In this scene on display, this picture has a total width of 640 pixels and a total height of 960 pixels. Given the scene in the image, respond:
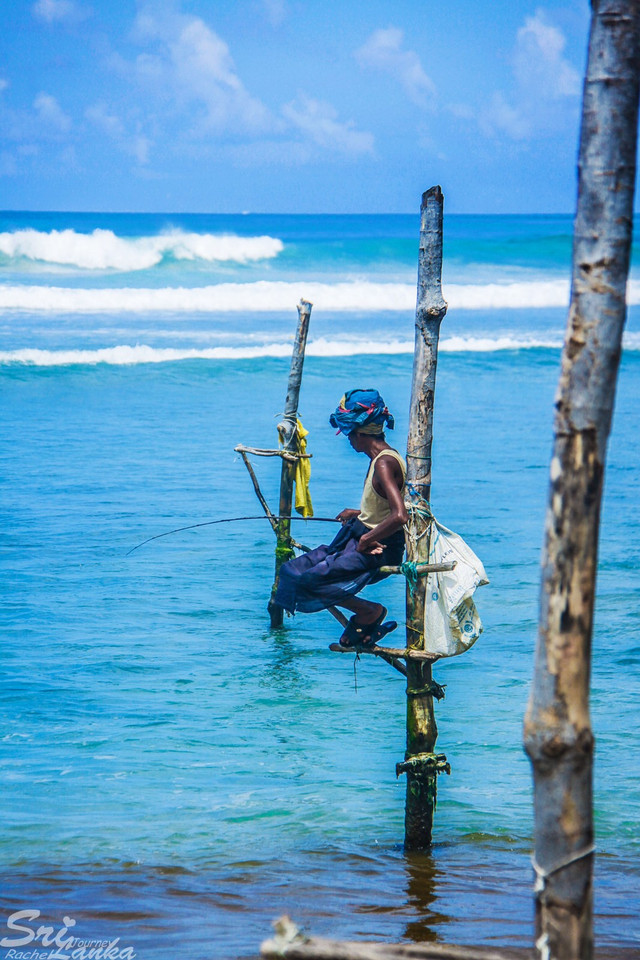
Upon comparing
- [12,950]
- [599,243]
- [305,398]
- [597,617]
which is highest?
[305,398]

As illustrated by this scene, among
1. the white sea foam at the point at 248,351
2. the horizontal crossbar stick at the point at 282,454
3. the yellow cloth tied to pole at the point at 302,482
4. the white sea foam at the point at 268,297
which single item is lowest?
the yellow cloth tied to pole at the point at 302,482

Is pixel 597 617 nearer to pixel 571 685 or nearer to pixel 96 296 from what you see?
pixel 571 685

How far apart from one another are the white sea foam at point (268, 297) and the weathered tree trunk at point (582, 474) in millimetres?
25879

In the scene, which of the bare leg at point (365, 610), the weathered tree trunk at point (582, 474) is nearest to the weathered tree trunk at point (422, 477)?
the bare leg at point (365, 610)

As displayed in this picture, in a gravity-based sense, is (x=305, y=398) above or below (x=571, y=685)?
above

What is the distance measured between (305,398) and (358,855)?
46.2 feet

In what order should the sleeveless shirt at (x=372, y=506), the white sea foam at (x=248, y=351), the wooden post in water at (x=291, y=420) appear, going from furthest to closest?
the white sea foam at (x=248, y=351)
the wooden post in water at (x=291, y=420)
the sleeveless shirt at (x=372, y=506)

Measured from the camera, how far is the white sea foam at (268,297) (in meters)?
28.8

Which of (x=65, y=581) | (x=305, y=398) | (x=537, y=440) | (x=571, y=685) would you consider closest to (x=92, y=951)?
(x=571, y=685)

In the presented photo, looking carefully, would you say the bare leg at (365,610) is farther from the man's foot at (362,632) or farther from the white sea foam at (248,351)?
the white sea foam at (248,351)

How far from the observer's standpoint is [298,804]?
17.8 feet

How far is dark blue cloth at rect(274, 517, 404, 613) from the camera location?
5082mm

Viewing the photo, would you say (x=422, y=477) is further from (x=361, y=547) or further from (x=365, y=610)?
(x=365, y=610)

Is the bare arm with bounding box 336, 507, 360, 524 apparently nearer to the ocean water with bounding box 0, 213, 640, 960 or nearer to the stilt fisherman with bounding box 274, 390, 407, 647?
the stilt fisherman with bounding box 274, 390, 407, 647
